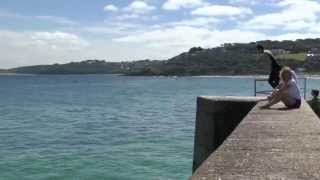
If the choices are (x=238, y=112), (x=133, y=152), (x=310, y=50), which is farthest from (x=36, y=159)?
(x=310, y=50)

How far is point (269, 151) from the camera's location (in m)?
7.16

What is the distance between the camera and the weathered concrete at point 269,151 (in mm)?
5812

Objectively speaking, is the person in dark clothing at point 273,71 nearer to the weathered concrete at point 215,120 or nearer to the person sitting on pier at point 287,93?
the person sitting on pier at point 287,93

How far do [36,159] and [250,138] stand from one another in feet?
47.1

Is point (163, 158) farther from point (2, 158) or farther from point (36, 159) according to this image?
point (2, 158)

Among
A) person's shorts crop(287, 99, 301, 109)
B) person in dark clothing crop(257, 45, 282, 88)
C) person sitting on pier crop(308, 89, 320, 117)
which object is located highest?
person in dark clothing crop(257, 45, 282, 88)

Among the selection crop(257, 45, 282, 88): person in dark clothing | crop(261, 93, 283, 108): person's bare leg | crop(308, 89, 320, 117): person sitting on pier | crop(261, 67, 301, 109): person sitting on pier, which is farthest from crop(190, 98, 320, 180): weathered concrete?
crop(308, 89, 320, 117): person sitting on pier

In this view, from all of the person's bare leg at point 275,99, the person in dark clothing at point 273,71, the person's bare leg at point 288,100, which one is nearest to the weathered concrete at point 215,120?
the person's bare leg at point 275,99

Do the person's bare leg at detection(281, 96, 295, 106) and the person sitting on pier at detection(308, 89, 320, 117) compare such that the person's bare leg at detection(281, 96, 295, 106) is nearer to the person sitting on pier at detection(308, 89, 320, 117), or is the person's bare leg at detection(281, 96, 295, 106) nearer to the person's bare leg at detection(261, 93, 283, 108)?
the person's bare leg at detection(261, 93, 283, 108)

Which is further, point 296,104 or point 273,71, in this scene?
point 273,71

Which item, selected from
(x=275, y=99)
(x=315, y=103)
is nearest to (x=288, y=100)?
(x=275, y=99)

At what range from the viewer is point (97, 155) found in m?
22.2

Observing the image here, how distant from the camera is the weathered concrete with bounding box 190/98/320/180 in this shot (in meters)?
5.81

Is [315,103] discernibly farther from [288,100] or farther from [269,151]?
[269,151]
